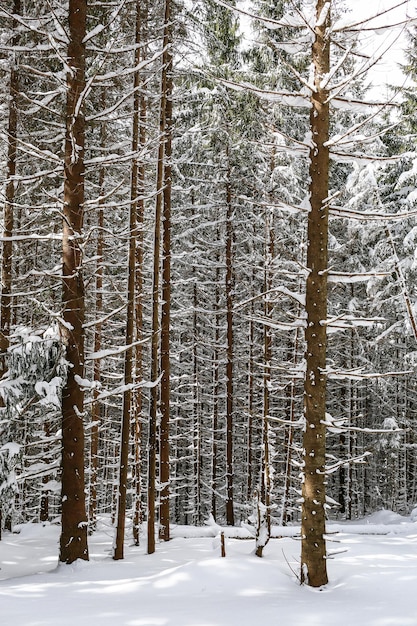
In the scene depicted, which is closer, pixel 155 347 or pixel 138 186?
pixel 155 347

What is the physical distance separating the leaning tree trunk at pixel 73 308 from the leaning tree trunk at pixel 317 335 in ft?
12.4

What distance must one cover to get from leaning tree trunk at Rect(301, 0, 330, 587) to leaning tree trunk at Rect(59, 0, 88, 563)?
12.4ft

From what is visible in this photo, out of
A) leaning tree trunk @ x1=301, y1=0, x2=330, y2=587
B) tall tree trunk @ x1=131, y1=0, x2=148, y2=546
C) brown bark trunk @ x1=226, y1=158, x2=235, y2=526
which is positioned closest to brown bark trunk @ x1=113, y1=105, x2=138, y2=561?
tall tree trunk @ x1=131, y1=0, x2=148, y2=546

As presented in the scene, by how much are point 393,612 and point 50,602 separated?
152 inches

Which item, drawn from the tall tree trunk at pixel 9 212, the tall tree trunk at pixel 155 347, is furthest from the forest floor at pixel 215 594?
the tall tree trunk at pixel 9 212

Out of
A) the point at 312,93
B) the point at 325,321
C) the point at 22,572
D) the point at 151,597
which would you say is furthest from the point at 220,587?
the point at 312,93

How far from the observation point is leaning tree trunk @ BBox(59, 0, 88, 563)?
816 cm

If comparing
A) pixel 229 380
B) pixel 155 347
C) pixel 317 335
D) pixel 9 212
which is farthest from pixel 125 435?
pixel 229 380

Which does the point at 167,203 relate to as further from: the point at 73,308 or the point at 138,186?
the point at 73,308

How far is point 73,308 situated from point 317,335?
4313 mm

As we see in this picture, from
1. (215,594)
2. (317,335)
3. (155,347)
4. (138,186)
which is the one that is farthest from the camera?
(138,186)

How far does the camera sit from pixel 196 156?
19547 millimetres

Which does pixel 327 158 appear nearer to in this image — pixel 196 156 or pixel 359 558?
pixel 359 558

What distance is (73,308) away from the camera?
340 inches
